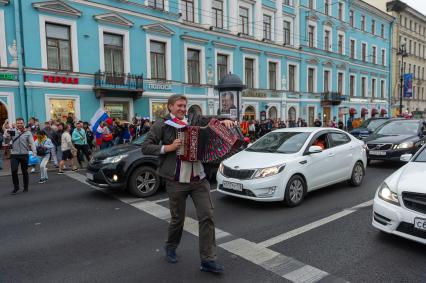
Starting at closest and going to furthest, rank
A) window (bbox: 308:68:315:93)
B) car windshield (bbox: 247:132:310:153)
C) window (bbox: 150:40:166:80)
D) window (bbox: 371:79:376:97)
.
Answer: car windshield (bbox: 247:132:310:153) → window (bbox: 150:40:166:80) → window (bbox: 308:68:315:93) → window (bbox: 371:79:376:97)

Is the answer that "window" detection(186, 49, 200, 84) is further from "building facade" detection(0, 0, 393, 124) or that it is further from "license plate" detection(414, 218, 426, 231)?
"license plate" detection(414, 218, 426, 231)

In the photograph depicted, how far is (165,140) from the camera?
11.8 ft

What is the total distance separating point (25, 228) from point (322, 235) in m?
4.68

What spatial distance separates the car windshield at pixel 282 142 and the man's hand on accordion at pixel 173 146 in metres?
3.58

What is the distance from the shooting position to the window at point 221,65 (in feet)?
80.0

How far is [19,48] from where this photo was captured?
15.1 meters

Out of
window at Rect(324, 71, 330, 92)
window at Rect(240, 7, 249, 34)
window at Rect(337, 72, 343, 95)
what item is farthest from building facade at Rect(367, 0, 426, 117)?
window at Rect(240, 7, 249, 34)

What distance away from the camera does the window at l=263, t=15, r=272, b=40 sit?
27.2 m

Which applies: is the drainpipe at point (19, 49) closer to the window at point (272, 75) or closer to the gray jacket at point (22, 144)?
the gray jacket at point (22, 144)

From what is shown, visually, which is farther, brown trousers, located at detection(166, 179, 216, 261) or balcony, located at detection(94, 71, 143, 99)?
balcony, located at detection(94, 71, 143, 99)

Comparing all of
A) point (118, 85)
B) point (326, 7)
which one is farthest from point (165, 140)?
point (326, 7)

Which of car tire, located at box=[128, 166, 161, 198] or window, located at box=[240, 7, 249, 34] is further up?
window, located at box=[240, 7, 249, 34]

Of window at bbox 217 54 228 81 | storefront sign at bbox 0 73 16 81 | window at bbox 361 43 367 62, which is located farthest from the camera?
window at bbox 361 43 367 62

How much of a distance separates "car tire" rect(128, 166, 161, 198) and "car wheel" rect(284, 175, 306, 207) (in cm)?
300
